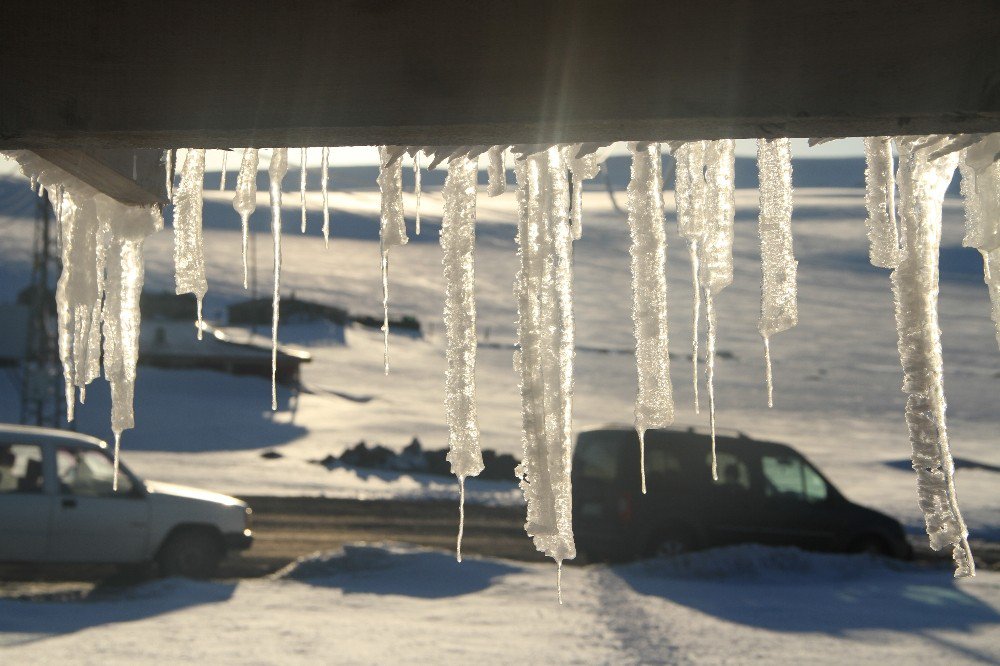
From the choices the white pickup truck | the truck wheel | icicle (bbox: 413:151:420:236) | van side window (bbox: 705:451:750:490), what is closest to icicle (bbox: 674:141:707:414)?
icicle (bbox: 413:151:420:236)

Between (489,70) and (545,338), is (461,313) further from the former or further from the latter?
(489,70)

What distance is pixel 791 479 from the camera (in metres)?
12.6

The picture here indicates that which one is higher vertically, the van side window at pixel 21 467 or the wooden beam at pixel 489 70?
the wooden beam at pixel 489 70

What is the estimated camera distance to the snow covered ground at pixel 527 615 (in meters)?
7.09

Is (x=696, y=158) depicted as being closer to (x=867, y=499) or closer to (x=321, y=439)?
(x=867, y=499)

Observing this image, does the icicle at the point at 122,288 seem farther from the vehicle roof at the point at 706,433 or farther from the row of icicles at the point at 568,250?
the vehicle roof at the point at 706,433

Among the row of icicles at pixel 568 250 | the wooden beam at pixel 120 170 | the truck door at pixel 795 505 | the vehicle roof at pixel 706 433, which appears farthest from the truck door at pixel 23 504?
the wooden beam at pixel 120 170

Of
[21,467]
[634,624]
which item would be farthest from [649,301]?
[21,467]

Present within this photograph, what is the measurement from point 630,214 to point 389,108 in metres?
0.90

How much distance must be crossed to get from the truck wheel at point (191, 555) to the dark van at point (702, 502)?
4.39 meters

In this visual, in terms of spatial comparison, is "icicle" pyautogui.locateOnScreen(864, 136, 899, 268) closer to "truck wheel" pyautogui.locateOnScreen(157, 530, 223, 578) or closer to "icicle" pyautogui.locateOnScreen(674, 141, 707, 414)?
"icicle" pyautogui.locateOnScreen(674, 141, 707, 414)

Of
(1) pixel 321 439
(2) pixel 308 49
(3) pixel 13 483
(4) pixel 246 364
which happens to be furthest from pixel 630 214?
(4) pixel 246 364

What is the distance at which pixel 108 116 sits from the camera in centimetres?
140

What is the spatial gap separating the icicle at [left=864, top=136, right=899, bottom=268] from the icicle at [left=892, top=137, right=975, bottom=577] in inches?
0.7
